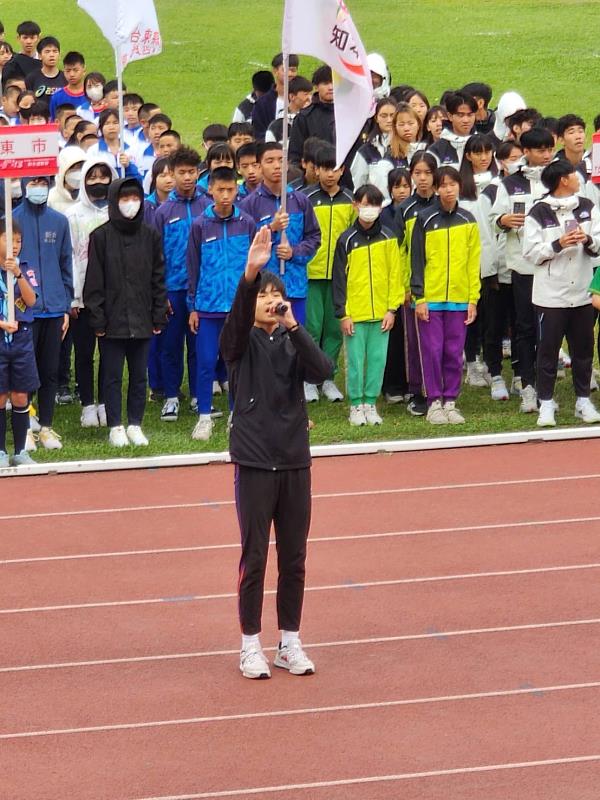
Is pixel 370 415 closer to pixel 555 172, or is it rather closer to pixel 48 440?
pixel 555 172

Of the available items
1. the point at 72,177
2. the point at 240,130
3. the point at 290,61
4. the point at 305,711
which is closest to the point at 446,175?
the point at 240,130

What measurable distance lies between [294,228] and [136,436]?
1908 mm

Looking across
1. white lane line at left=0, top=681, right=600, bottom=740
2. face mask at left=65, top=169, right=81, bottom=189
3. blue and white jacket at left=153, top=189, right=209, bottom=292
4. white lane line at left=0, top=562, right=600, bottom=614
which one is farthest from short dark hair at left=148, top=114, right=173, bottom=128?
white lane line at left=0, top=681, right=600, bottom=740

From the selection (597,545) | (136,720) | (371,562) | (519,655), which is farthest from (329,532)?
(136,720)

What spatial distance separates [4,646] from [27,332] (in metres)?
3.39

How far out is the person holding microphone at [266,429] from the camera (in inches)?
292

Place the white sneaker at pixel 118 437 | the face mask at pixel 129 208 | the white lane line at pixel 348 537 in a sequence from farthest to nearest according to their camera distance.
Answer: the white sneaker at pixel 118 437
the face mask at pixel 129 208
the white lane line at pixel 348 537

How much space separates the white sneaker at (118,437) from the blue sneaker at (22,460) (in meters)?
0.66

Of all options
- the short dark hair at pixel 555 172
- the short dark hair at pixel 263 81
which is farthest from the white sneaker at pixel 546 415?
the short dark hair at pixel 263 81

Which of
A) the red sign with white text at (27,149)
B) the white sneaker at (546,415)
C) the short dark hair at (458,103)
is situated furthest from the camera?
the short dark hair at (458,103)

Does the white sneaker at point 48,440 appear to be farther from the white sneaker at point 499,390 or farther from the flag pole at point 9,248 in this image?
the white sneaker at point 499,390

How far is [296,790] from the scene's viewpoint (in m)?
6.44

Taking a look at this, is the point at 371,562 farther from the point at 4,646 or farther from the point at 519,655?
the point at 4,646

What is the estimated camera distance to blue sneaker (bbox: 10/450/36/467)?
11.0 m
